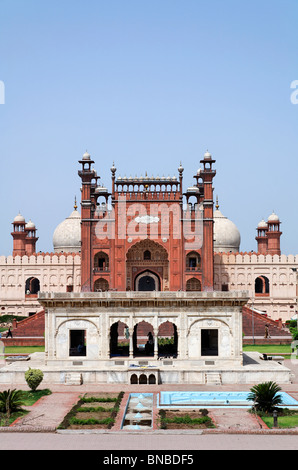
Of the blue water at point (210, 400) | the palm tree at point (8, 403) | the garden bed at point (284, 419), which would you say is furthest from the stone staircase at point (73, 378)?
the garden bed at point (284, 419)

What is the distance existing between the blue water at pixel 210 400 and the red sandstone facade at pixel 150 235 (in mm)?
25190

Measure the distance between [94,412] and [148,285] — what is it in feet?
110

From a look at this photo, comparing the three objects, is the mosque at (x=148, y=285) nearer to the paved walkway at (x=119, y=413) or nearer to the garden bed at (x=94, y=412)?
the paved walkway at (x=119, y=413)

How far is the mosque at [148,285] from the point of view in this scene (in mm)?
32031

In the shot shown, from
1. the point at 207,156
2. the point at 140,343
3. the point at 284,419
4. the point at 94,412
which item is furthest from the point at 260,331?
the point at 94,412

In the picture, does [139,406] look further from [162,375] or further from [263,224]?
[263,224]

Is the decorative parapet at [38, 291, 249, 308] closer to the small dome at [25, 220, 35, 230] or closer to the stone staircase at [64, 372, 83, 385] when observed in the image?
the stone staircase at [64, 372, 83, 385]

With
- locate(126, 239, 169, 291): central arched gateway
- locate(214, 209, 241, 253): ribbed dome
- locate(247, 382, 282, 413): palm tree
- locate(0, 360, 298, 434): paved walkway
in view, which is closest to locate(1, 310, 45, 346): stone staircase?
locate(126, 239, 169, 291): central arched gateway

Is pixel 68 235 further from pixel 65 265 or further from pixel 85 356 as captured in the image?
pixel 85 356

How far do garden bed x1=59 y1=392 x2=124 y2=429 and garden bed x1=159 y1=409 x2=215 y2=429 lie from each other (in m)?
1.73

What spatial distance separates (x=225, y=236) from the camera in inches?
2608

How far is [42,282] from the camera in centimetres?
6109

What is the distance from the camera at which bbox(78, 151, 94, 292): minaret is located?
53.1m
